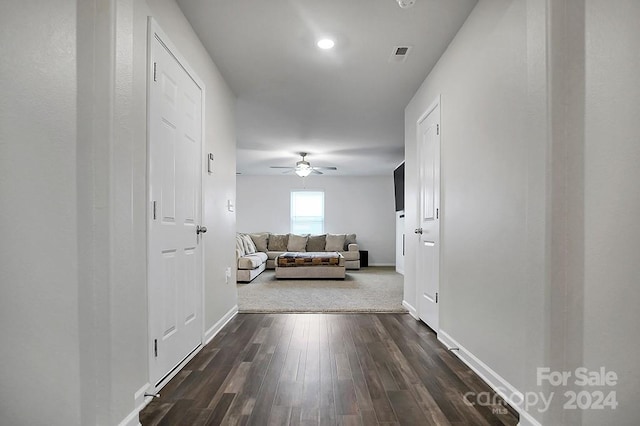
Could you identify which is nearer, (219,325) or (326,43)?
(326,43)

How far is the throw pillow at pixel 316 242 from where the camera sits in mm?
9398

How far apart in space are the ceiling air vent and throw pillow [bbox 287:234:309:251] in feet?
21.4

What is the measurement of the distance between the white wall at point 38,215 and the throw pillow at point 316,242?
801 centimetres

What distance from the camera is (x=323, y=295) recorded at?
5.32m

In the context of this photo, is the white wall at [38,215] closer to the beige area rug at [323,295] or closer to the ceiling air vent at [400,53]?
the ceiling air vent at [400,53]

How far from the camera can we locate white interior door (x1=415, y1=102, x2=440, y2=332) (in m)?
3.34

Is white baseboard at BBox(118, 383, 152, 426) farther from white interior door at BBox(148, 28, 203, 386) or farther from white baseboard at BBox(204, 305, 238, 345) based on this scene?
white baseboard at BBox(204, 305, 238, 345)

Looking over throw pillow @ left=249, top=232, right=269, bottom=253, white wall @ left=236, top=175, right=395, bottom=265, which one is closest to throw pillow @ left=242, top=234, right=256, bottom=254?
throw pillow @ left=249, top=232, right=269, bottom=253

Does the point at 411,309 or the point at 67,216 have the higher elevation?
the point at 67,216

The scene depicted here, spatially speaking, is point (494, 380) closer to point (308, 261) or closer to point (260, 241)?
point (308, 261)

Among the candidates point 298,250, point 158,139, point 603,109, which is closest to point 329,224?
point 298,250

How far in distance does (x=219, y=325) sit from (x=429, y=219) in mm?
2241

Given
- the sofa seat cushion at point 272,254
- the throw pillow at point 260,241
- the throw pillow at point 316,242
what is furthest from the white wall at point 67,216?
the throw pillow at point 316,242

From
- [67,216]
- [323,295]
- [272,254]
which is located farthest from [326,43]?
[272,254]
